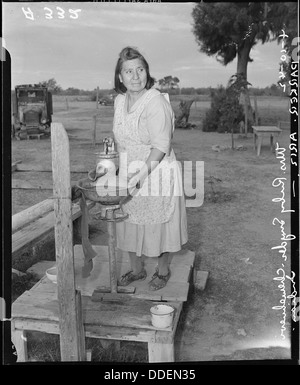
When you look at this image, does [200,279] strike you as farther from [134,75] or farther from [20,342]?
[134,75]

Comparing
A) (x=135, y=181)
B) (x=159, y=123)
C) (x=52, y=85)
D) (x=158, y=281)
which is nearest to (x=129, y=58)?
(x=159, y=123)

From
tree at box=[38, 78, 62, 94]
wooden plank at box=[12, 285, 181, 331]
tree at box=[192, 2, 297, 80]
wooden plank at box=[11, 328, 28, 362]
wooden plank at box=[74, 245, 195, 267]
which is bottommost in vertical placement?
wooden plank at box=[11, 328, 28, 362]

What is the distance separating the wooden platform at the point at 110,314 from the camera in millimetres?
2701

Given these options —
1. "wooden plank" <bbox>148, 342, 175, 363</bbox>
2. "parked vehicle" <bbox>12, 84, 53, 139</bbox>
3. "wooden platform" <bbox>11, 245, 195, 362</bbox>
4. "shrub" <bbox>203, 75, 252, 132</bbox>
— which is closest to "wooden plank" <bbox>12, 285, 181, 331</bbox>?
"wooden platform" <bbox>11, 245, 195, 362</bbox>

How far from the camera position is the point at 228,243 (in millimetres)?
4750

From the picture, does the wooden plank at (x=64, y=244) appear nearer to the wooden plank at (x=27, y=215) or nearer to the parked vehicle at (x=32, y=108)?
the wooden plank at (x=27, y=215)

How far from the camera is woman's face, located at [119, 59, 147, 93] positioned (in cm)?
258

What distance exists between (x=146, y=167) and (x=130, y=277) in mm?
849

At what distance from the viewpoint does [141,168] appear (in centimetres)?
271

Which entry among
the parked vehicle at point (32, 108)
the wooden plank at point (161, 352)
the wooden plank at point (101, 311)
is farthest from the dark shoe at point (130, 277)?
the parked vehicle at point (32, 108)

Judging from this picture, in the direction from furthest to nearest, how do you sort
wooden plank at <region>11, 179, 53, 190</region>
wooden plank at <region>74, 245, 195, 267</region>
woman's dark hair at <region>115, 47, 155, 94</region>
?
wooden plank at <region>11, 179, 53, 190</region>, wooden plank at <region>74, 245, 195, 267</region>, woman's dark hair at <region>115, 47, 155, 94</region>

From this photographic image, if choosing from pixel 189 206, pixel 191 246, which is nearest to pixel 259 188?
pixel 189 206

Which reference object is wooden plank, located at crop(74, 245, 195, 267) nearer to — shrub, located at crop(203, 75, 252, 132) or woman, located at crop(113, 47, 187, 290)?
woman, located at crop(113, 47, 187, 290)

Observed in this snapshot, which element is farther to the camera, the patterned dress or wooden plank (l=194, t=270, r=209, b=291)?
wooden plank (l=194, t=270, r=209, b=291)
